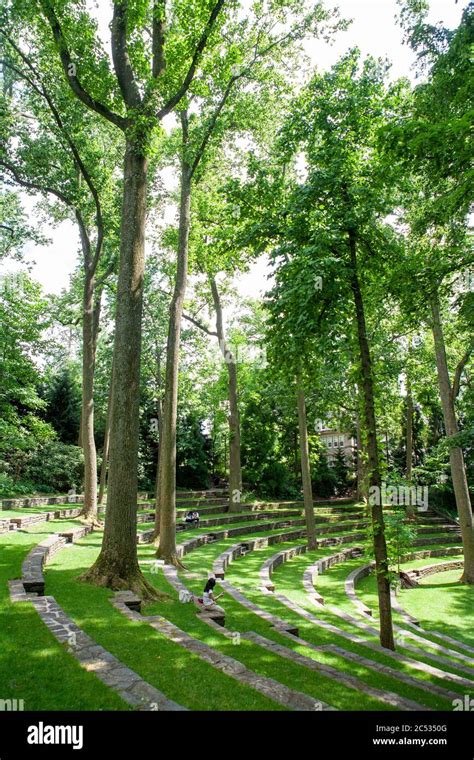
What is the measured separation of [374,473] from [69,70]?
1054 centimetres

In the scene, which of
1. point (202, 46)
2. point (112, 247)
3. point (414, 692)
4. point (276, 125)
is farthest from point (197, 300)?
point (414, 692)

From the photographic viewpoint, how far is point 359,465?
33.5 m

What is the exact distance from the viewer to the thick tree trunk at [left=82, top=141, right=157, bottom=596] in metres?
9.34

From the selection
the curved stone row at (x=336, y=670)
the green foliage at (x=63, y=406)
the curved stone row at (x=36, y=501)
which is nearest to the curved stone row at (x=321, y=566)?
the curved stone row at (x=336, y=670)

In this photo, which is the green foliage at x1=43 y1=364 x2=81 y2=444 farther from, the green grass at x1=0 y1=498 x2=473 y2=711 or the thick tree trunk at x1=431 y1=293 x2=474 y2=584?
the thick tree trunk at x1=431 y1=293 x2=474 y2=584

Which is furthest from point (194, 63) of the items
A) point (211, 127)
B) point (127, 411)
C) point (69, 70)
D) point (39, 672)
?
point (39, 672)

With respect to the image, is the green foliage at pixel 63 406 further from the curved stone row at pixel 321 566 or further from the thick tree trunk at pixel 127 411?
the thick tree trunk at pixel 127 411

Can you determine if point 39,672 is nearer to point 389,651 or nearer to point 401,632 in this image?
point 389,651

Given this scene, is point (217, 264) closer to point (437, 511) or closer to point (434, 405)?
point (434, 405)

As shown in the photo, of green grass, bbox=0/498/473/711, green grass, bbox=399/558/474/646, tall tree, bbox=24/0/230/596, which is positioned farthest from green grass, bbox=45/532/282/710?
green grass, bbox=399/558/474/646

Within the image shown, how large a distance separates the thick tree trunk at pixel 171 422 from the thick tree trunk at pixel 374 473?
615cm

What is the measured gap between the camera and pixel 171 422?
1355cm

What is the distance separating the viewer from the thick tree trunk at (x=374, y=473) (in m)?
8.45

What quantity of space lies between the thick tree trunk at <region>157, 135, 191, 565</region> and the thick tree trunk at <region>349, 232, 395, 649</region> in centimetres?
615
